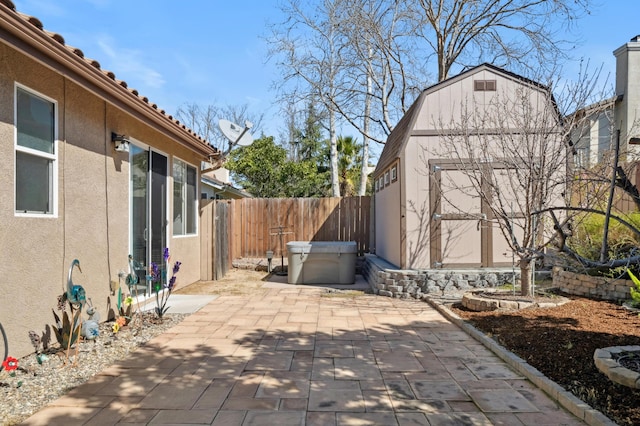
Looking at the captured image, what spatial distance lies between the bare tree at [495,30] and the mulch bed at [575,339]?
8.90 m

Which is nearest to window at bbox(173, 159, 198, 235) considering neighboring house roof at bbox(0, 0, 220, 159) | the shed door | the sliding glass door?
the sliding glass door

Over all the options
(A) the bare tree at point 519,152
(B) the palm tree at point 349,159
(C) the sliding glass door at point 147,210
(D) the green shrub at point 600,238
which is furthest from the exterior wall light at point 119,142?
(B) the palm tree at point 349,159

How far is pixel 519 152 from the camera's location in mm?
6578

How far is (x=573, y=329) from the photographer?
179 inches

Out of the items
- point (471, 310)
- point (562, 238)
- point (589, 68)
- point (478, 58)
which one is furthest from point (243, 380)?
point (478, 58)

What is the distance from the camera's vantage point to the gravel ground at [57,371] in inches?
116

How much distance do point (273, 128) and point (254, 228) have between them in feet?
51.9

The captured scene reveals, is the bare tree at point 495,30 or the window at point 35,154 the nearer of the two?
the window at point 35,154

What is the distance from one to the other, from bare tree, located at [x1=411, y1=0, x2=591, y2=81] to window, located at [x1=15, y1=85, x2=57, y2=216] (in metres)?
11.7

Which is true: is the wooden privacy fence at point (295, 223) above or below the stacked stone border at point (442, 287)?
above

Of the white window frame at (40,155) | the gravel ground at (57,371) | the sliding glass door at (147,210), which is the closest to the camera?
the gravel ground at (57,371)

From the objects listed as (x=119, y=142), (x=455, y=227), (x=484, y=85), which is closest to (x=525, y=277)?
(x=455, y=227)

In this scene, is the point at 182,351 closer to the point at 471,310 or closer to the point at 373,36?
the point at 471,310

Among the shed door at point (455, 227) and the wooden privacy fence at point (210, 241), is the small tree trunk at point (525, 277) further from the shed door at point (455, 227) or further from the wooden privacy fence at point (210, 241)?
the wooden privacy fence at point (210, 241)
